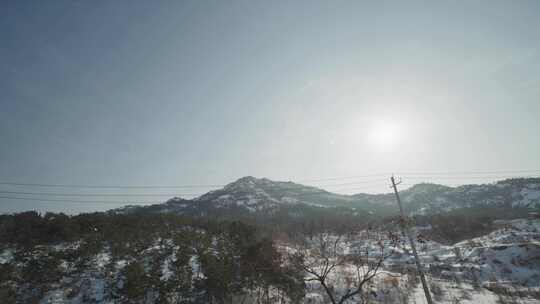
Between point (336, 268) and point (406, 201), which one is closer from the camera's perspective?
point (336, 268)

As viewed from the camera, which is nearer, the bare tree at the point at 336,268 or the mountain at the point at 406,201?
the bare tree at the point at 336,268

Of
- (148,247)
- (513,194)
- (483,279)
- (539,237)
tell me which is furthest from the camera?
(513,194)

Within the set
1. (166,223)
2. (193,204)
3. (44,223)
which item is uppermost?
(44,223)

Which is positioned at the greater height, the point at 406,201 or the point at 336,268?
the point at 336,268

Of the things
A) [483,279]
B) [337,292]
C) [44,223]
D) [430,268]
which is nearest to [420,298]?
[337,292]

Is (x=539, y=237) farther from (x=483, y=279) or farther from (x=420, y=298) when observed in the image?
(x=420, y=298)

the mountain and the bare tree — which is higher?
the bare tree

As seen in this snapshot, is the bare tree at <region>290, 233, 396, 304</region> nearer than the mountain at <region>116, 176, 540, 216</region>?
Yes

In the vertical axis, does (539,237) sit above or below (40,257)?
below

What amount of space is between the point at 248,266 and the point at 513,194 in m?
172

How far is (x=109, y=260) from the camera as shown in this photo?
17.3 metres

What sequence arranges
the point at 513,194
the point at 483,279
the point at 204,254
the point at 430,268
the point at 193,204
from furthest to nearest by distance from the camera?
the point at 193,204, the point at 513,194, the point at 430,268, the point at 483,279, the point at 204,254

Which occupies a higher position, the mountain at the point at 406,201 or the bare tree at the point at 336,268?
the bare tree at the point at 336,268

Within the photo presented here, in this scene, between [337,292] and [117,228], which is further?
[117,228]
